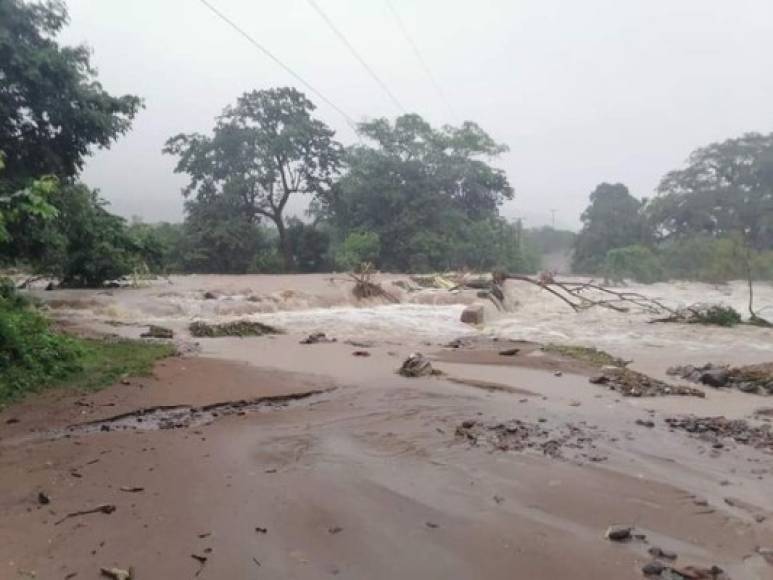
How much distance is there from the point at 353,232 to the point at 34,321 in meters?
28.7

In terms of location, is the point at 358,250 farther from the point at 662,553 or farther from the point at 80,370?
the point at 662,553

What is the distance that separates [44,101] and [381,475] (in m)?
12.7

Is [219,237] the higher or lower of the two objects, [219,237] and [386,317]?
the higher

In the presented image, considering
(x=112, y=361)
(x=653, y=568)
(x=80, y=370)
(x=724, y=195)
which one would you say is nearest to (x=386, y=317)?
(x=112, y=361)

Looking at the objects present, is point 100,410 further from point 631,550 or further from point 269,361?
point 631,550

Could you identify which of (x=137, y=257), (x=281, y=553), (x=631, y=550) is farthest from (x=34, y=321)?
(x=137, y=257)

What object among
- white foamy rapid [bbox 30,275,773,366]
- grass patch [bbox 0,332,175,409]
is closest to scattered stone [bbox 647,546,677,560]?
grass patch [bbox 0,332,175,409]

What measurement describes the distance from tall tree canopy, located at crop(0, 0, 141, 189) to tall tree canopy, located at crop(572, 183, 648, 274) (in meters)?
41.6

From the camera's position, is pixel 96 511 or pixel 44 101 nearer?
pixel 96 511

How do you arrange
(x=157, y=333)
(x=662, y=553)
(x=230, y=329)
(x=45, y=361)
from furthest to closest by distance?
(x=230, y=329), (x=157, y=333), (x=45, y=361), (x=662, y=553)

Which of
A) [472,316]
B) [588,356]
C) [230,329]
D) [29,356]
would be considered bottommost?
[588,356]

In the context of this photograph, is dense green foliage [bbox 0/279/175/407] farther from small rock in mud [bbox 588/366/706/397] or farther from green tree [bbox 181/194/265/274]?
green tree [bbox 181/194/265/274]

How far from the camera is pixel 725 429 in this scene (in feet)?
20.1

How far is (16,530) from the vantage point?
11.9 feet
